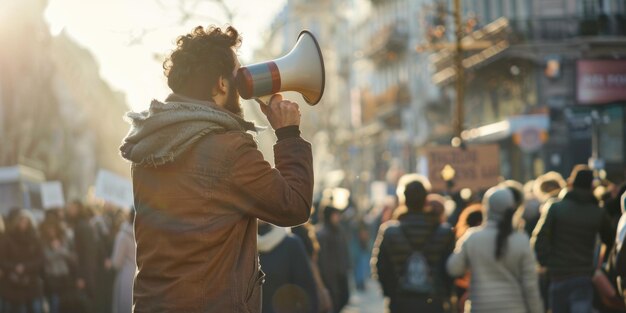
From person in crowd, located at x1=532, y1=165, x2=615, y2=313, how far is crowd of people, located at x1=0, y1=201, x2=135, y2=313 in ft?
16.6

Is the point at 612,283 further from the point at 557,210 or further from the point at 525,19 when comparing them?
the point at 525,19

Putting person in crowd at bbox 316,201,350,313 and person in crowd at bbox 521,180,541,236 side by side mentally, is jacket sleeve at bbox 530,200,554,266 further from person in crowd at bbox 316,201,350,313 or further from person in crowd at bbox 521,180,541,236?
person in crowd at bbox 521,180,541,236

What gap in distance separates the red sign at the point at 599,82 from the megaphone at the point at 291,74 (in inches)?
736

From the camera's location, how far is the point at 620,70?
24719mm

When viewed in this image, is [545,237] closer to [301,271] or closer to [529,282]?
[529,282]

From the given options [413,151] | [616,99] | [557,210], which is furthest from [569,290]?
[413,151]

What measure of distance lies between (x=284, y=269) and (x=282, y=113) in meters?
4.29

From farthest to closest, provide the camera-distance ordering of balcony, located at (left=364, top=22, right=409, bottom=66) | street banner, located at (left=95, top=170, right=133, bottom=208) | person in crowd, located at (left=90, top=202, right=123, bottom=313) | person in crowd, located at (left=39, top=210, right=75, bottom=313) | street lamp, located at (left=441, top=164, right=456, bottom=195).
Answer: balcony, located at (left=364, top=22, right=409, bottom=66) → street banner, located at (left=95, top=170, right=133, bottom=208) → street lamp, located at (left=441, top=164, right=456, bottom=195) → person in crowd, located at (left=90, top=202, right=123, bottom=313) → person in crowd, located at (left=39, top=210, right=75, bottom=313)

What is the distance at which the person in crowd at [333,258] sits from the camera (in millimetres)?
13766

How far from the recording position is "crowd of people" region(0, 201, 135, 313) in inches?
665

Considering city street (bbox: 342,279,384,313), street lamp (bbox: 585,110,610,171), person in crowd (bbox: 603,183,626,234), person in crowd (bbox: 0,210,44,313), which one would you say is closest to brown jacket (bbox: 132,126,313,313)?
person in crowd (bbox: 603,183,626,234)

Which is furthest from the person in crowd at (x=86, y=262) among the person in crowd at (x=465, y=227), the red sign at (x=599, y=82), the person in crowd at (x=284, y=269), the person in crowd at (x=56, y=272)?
the person in crowd at (x=284, y=269)

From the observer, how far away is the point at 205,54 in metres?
4.53

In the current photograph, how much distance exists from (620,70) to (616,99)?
1.92 metres
